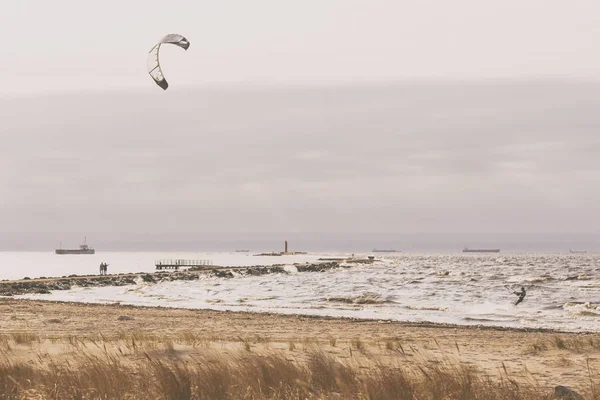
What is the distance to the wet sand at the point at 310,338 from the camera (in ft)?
41.1

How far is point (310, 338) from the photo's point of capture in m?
18.9

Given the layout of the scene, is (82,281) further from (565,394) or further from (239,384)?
(565,394)

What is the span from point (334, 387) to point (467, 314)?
24658 millimetres

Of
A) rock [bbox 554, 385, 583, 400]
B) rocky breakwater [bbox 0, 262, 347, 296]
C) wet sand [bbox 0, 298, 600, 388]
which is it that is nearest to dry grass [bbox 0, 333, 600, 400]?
rock [bbox 554, 385, 583, 400]

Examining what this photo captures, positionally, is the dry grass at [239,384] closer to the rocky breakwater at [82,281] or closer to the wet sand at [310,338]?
the wet sand at [310,338]

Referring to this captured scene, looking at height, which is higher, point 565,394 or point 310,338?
point 565,394

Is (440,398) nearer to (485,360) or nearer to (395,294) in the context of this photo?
(485,360)

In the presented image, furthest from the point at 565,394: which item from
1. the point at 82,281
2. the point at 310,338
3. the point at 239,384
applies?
the point at 82,281

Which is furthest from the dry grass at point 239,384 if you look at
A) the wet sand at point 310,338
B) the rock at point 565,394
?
the wet sand at point 310,338

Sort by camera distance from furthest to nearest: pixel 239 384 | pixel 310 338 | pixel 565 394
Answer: pixel 310 338 < pixel 565 394 < pixel 239 384

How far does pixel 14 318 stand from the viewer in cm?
2664

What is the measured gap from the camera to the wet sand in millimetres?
12516

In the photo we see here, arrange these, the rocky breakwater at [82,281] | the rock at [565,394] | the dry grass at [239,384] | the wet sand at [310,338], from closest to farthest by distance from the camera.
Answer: the dry grass at [239,384]
the rock at [565,394]
the wet sand at [310,338]
the rocky breakwater at [82,281]

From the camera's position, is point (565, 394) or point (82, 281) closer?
point (565, 394)
